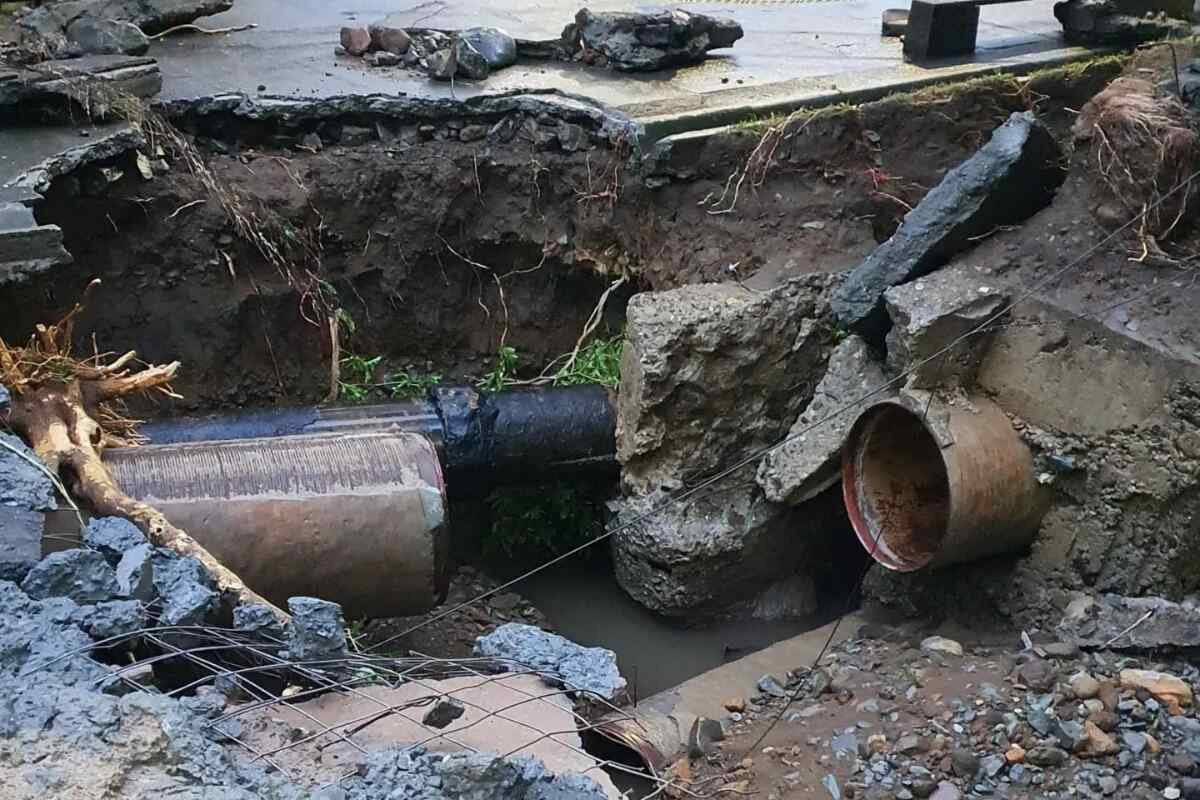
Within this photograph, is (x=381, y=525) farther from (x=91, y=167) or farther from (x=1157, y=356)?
(x=1157, y=356)

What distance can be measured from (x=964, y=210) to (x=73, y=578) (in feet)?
11.7

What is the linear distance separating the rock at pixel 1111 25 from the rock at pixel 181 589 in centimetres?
590

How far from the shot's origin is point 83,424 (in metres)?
4.20

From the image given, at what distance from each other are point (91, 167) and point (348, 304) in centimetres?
138

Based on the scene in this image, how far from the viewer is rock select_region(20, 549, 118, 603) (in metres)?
2.82

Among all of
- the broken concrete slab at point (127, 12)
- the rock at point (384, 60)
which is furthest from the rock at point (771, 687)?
the broken concrete slab at point (127, 12)

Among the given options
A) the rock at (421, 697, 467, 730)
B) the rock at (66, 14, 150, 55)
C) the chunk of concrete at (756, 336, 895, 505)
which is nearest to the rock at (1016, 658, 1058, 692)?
the chunk of concrete at (756, 336, 895, 505)

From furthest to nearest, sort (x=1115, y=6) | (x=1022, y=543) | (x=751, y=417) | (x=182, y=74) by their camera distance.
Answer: (x=1115, y=6) → (x=182, y=74) → (x=751, y=417) → (x=1022, y=543)

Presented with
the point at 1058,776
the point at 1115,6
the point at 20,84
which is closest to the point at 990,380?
the point at 1058,776

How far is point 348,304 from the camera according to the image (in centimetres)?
612

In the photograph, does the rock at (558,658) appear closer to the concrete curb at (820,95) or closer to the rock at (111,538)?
the rock at (111,538)

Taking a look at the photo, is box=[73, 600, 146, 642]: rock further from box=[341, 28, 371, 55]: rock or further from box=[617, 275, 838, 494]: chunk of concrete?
box=[341, 28, 371, 55]: rock

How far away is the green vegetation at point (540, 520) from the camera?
6133 mm

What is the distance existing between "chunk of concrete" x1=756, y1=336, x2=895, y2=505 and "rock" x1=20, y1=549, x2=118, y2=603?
2.84 metres
